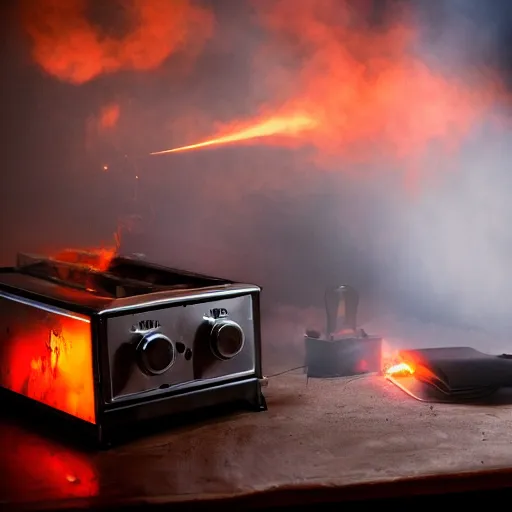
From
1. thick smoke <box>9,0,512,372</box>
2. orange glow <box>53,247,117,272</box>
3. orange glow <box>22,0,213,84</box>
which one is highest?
orange glow <box>22,0,213,84</box>

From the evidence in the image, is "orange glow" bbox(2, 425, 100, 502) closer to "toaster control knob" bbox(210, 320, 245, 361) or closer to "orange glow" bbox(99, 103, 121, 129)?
"toaster control knob" bbox(210, 320, 245, 361)

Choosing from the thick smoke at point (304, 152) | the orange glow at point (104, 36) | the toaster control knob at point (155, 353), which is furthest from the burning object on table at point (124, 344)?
the orange glow at point (104, 36)

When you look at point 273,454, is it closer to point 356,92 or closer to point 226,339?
point 226,339

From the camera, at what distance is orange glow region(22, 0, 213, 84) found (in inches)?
52.9

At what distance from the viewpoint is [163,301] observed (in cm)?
107

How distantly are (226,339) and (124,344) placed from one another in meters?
0.15

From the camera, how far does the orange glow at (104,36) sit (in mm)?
1344

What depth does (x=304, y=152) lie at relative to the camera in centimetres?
148

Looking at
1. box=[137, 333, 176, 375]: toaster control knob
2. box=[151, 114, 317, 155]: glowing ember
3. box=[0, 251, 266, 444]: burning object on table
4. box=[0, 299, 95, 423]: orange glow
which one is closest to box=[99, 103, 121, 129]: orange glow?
box=[151, 114, 317, 155]: glowing ember

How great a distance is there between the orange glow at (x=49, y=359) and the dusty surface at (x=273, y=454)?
0.06 m

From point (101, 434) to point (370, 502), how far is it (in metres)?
0.34

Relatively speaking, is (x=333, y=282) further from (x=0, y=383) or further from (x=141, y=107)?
(x=0, y=383)

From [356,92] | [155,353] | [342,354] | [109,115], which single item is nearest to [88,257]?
[109,115]

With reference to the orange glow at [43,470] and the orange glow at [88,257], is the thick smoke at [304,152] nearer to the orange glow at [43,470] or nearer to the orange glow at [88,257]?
the orange glow at [88,257]
